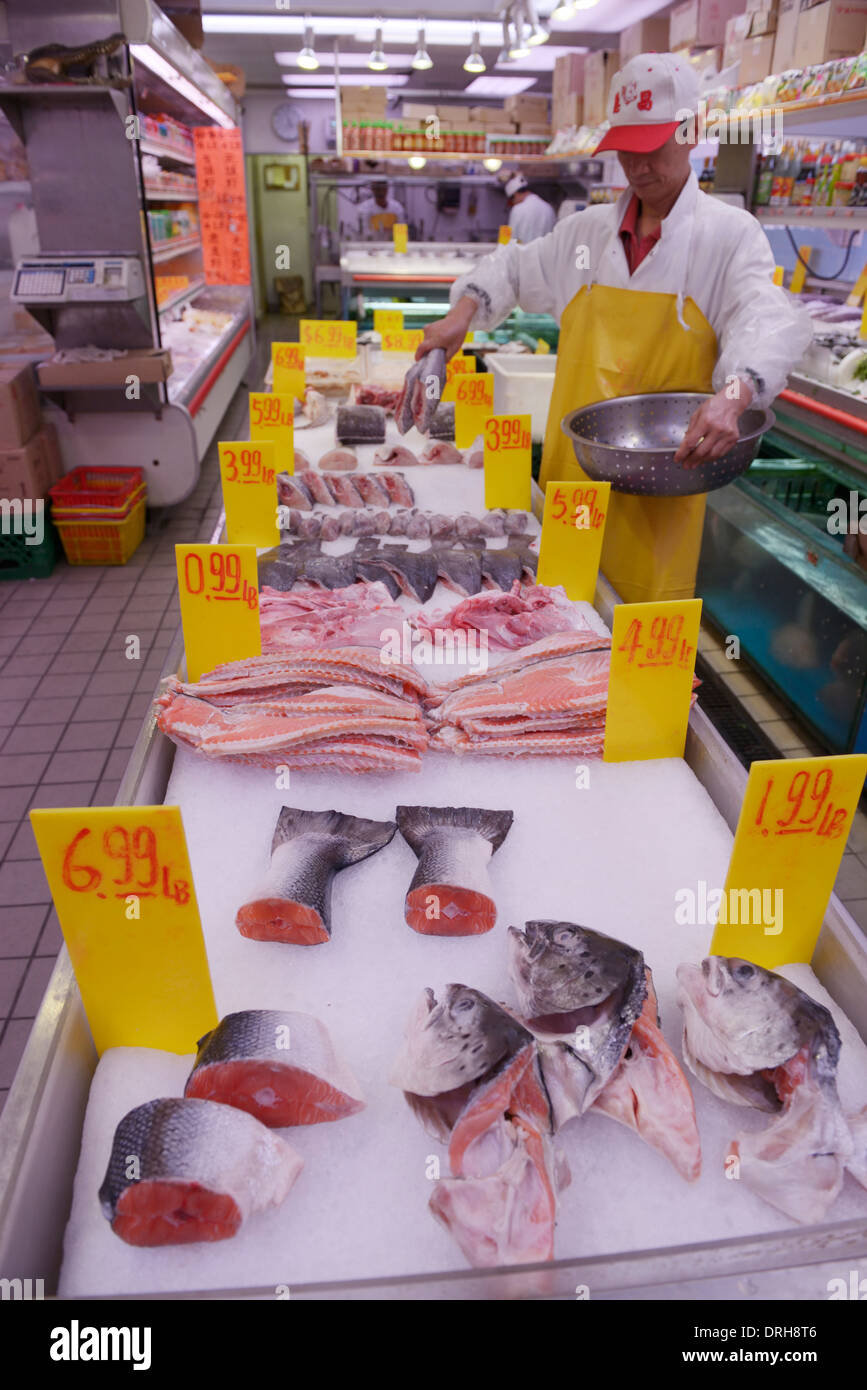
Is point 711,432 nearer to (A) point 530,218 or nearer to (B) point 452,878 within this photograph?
(B) point 452,878

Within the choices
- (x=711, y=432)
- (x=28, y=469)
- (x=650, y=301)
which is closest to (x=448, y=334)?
(x=650, y=301)

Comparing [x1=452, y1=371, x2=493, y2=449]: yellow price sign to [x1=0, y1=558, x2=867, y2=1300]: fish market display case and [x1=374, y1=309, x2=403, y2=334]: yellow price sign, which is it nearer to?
[x1=374, y1=309, x2=403, y2=334]: yellow price sign

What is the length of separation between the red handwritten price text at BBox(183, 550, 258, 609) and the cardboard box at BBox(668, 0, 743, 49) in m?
6.44

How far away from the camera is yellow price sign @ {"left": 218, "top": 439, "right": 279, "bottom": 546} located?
2670 millimetres

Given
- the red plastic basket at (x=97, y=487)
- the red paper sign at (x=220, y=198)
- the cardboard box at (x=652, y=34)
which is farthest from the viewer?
the red paper sign at (x=220, y=198)

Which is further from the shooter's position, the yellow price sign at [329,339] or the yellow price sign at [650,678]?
the yellow price sign at [329,339]

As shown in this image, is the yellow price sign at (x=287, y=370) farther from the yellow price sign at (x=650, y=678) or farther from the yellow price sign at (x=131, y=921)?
the yellow price sign at (x=131, y=921)

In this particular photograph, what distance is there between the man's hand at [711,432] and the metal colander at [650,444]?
7cm

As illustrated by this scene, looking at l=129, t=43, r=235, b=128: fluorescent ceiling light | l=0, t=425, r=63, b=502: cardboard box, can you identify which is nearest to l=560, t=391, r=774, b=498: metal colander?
l=0, t=425, r=63, b=502: cardboard box

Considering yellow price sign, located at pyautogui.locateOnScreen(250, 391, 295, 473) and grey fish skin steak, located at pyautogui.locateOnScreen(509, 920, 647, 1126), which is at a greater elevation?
yellow price sign, located at pyautogui.locateOnScreen(250, 391, 295, 473)

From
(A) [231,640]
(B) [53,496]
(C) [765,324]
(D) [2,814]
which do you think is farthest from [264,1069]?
(B) [53,496]

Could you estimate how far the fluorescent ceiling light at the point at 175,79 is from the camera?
554cm

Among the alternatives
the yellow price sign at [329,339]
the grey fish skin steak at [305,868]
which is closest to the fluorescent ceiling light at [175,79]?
the yellow price sign at [329,339]

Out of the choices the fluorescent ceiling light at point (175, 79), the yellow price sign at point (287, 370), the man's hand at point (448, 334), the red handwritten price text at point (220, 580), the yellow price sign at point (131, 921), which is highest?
the fluorescent ceiling light at point (175, 79)
